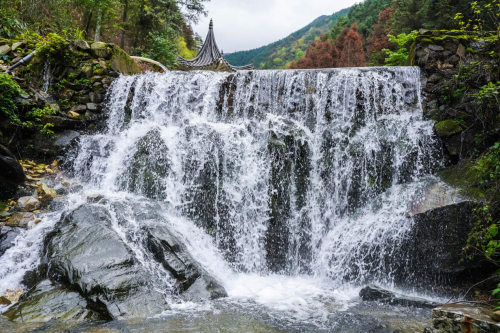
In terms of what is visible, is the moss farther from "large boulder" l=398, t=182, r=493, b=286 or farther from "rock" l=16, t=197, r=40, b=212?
"rock" l=16, t=197, r=40, b=212

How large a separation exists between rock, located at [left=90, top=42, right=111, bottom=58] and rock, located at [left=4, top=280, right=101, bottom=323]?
8.25 metres

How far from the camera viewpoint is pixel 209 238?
7051mm

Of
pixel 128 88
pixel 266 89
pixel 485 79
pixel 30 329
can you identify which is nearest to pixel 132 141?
pixel 128 88

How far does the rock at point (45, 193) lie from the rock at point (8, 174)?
0.62 meters

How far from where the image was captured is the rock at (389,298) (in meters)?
5.08

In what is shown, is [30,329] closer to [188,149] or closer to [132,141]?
[188,149]

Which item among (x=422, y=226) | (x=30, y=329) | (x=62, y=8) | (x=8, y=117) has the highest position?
(x=62, y=8)

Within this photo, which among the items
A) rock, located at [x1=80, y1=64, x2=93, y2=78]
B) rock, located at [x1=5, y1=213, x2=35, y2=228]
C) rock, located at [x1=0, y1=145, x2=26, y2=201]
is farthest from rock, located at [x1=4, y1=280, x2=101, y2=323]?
rock, located at [x1=80, y1=64, x2=93, y2=78]

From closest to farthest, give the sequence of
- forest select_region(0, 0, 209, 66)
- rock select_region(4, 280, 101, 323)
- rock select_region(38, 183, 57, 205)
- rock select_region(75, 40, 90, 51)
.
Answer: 1. rock select_region(4, 280, 101, 323)
2. rock select_region(38, 183, 57, 205)
3. rock select_region(75, 40, 90, 51)
4. forest select_region(0, 0, 209, 66)

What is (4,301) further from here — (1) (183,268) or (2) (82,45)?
(2) (82,45)

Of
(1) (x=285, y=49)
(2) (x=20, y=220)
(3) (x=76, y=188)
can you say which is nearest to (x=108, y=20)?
(3) (x=76, y=188)

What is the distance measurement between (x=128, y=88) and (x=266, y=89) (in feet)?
14.8

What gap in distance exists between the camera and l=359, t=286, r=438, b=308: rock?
508 centimetres

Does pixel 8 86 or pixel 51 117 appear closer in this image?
pixel 8 86
